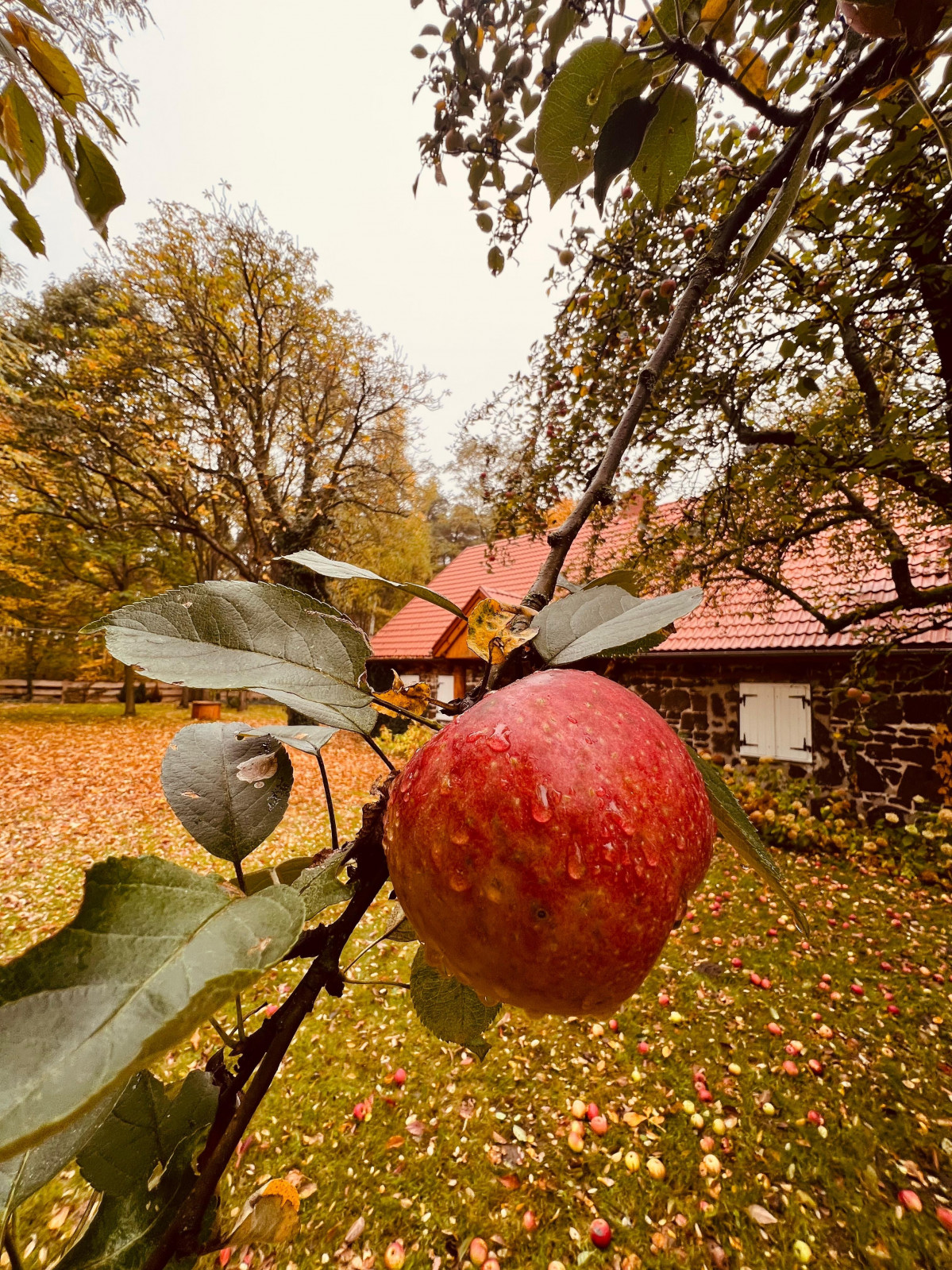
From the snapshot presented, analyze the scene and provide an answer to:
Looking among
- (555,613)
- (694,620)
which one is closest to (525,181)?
(555,613)

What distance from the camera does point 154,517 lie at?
1269 centimetres

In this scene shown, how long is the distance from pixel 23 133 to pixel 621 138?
87cm

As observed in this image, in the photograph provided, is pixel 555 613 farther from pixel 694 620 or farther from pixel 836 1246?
pixel 694 620

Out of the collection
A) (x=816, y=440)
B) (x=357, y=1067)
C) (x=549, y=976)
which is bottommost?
(x=357, y=1067)

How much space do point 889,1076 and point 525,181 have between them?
506 cm

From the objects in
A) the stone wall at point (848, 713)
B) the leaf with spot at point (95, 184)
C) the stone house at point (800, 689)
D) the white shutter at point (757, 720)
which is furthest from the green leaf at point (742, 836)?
the white shutter at point (757, 720)

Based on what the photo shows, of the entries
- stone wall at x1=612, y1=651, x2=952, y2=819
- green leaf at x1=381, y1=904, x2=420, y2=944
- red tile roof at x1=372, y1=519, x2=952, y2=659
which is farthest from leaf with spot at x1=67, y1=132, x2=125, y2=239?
stone wall at x1=612, y1=651, x2=952, y2=819

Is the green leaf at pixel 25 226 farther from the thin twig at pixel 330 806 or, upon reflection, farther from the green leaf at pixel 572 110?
the thin twig at pixel 330 806

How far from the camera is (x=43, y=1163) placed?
0.38m

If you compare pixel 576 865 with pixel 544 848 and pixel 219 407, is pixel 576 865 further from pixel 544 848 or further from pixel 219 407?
pixel 219 407

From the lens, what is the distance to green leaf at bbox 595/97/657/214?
68cm

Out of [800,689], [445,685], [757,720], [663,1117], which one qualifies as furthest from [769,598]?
[445,685]

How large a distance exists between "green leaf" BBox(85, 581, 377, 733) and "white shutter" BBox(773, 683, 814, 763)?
7.90 meters

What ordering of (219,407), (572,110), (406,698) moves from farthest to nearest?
(219,407), (572,110), (406,698)
